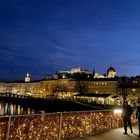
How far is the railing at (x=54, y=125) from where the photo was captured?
1085 centimetres

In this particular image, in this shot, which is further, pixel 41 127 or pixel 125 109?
pixel 125 109

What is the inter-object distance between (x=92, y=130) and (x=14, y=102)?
113529mm

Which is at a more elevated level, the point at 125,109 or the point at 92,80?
the point at 92,80

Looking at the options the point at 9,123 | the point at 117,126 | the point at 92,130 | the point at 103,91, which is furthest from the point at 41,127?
the point at 103,91

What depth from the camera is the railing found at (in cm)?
1085

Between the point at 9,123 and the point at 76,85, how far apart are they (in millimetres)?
161056

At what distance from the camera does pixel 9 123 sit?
420 inches

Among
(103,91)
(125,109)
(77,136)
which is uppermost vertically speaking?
(103,91)

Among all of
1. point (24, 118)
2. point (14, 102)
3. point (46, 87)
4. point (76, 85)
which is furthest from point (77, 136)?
point (46, 87)

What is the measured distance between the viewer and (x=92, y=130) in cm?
1622

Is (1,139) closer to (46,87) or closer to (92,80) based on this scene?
(92,80)

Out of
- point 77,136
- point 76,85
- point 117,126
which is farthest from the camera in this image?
point 76,85

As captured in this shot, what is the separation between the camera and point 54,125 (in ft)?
→ 42.9

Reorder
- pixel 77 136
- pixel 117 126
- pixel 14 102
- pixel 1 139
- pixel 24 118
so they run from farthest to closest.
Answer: pixel 14 102 → pixel 117 126 → pixel 77 136 → pixel 24 118 → pixel 1 139
